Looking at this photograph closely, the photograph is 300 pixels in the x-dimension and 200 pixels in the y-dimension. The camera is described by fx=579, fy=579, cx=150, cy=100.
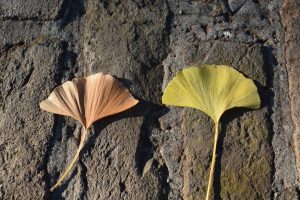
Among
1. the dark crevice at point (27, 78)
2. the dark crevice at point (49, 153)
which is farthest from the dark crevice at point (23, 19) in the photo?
the dark crevice at point (49, 153)

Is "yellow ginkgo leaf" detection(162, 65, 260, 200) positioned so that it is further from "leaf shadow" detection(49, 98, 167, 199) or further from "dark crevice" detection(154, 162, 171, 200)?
"dark crevice" detection(154, 162, 171, 200)

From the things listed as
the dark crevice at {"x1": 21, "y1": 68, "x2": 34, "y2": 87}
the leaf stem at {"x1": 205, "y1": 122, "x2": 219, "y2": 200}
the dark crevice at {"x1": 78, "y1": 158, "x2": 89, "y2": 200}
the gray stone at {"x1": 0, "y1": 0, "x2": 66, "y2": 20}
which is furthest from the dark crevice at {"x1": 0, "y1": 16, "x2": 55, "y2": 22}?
the leaf stem at {"x1": 205, "y1": 122, "x2": 219, "y2": 200}

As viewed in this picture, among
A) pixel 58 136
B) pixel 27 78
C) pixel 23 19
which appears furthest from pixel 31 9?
pixel 58 136

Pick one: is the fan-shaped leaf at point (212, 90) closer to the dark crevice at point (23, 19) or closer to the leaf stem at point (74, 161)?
the leaf stem at point (74, 161)

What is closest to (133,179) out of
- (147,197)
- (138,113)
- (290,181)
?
(147,197)

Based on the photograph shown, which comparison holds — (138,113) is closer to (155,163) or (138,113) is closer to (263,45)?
(155,163)
